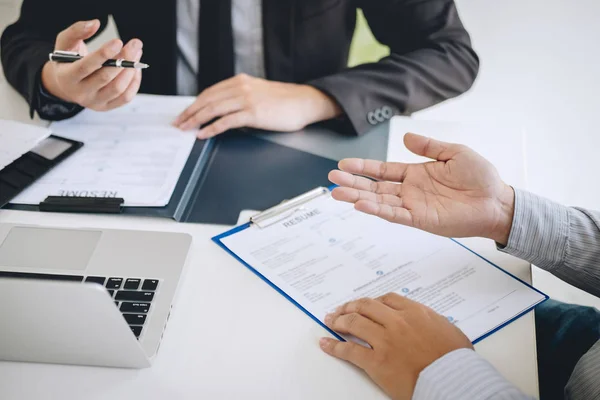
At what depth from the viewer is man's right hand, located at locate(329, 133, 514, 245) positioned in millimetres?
793

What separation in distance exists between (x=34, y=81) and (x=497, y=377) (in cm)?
93

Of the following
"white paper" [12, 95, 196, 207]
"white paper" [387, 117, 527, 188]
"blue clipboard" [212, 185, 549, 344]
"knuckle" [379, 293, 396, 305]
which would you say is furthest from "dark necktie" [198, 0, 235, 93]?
"knuckle" [379, 293, 396, 305]

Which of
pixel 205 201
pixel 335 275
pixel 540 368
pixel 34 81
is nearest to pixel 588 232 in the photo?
pixel 540 368

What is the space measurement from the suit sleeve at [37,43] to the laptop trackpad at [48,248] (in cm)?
35

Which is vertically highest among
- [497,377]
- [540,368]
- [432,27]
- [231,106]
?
[432,27]

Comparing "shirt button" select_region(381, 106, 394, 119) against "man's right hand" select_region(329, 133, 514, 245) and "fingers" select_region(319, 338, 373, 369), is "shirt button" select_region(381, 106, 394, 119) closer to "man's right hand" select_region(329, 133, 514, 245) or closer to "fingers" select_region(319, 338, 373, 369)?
"man's right hand" select_region(329, 133, 514, 245)

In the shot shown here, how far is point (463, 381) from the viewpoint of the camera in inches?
24.4

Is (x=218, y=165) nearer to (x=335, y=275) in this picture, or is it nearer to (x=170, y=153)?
(x=170, y=153)

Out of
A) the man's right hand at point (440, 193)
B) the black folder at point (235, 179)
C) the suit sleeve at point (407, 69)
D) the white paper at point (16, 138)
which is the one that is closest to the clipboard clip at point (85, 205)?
the black folder at point (235, 179)

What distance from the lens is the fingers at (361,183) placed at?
2.72 feet

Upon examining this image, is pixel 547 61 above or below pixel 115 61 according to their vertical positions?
below

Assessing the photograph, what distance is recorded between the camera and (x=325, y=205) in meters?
0.88

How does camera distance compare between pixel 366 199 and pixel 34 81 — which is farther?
pixel 34 81

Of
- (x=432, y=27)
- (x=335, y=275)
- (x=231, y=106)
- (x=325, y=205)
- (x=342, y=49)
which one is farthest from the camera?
(x=342, y=49)
